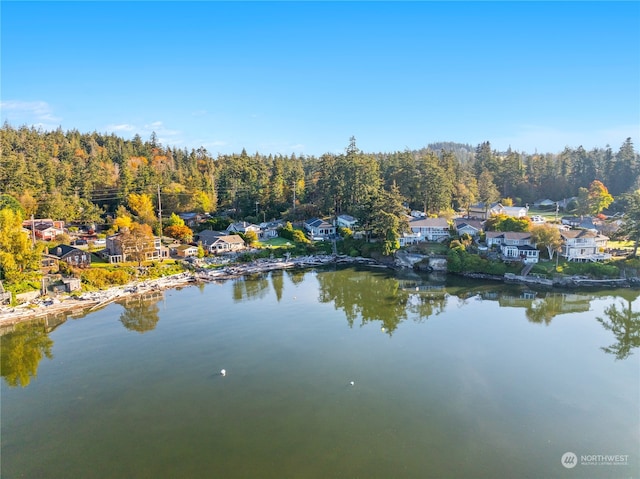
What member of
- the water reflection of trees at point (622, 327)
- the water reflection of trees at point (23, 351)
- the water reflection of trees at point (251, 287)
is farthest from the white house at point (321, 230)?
the water reflection of trees at point (23, 351)

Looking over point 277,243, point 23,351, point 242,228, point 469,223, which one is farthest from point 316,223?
point 23,351

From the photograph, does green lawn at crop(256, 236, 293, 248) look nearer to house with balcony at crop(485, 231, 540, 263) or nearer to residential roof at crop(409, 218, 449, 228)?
residential roof at crop(409, 218, 449, 228)

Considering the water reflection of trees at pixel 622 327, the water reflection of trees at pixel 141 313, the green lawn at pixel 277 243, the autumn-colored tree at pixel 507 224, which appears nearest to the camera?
the water reflection of trees at pixel 622 327

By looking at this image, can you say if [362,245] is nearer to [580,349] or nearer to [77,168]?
[580,349]

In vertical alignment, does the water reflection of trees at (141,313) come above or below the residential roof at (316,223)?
below

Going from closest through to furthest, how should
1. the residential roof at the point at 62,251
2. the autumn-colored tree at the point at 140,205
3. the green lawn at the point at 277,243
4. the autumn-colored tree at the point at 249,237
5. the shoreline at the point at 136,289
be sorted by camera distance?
the shoreline at the point at 136,289, the residential roof at the point at 62,251, the green lawn at the point at 277,243, the autumn-colored tree at the point at 249,237, the autumn-colored tree at the point at 140,205

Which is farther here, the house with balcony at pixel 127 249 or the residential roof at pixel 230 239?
the residential roof at pixel 230 239

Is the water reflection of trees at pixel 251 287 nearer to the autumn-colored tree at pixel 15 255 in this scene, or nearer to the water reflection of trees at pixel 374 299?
the water reflection of trees at pixel 374 299
